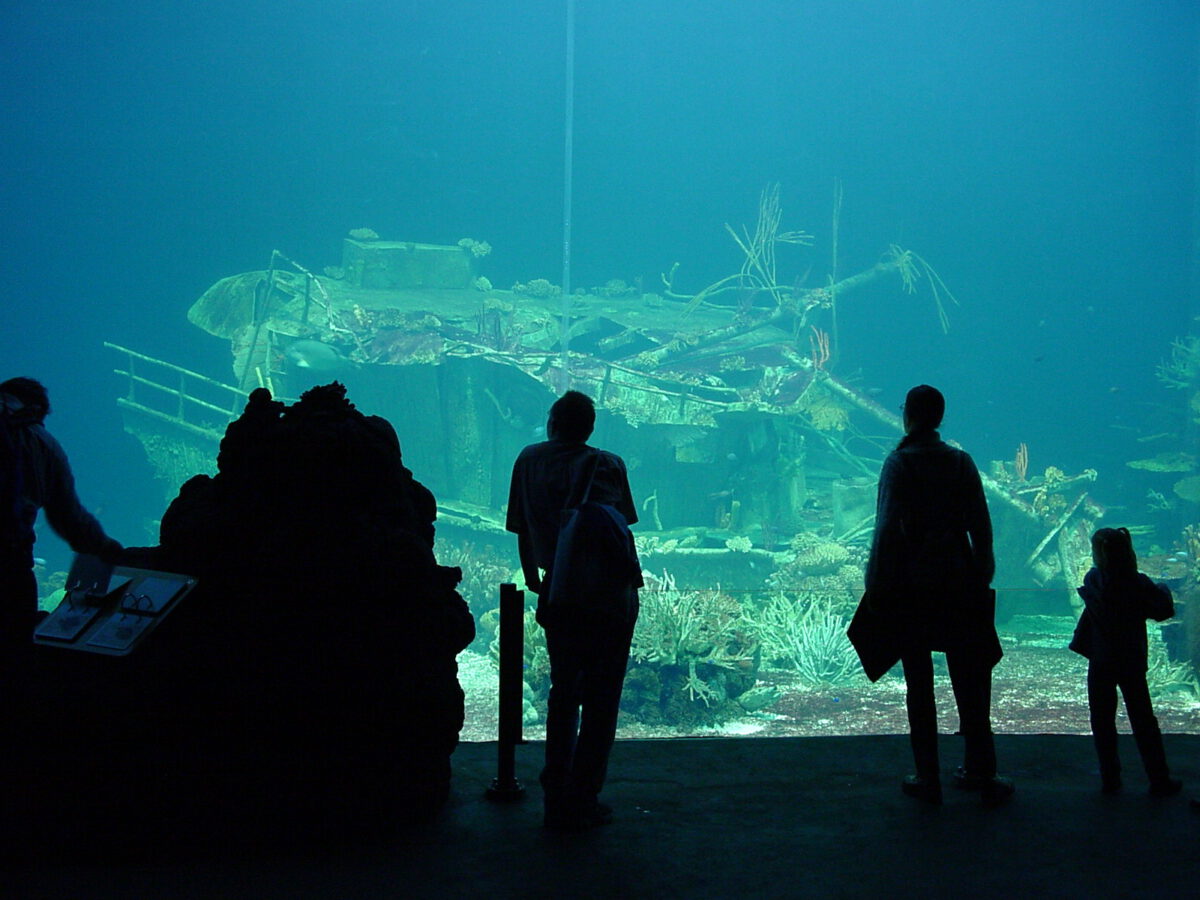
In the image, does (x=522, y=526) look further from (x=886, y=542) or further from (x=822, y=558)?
(x=822, y=558)

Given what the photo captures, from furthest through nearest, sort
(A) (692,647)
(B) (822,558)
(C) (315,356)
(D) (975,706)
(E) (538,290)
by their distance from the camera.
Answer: (E) (538,290) < (C) (315,356) < (B) (822,558) < (A) (692,647) < (D) (975,706)

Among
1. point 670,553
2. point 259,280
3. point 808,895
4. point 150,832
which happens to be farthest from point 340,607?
point 259,280

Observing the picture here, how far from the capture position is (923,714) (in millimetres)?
3033

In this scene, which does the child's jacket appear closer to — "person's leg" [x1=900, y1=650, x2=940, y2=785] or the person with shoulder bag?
the person with shoulder bag

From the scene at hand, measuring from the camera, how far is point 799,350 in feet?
110

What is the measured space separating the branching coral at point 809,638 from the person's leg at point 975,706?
1117 cm

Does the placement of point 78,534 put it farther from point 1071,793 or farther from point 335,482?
point 1071,793

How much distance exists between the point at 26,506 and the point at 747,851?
251 cm

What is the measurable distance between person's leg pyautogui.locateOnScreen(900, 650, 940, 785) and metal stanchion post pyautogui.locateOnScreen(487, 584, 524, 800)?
4.46ft

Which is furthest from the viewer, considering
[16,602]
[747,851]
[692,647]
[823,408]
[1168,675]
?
[823,408]

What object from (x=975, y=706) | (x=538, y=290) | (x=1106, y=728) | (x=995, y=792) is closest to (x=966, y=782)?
(x=995, y=792)

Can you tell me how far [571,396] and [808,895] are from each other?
65.3 inches

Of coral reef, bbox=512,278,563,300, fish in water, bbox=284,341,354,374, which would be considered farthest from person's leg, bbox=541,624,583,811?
coral reef, bbox=512,278,563,300

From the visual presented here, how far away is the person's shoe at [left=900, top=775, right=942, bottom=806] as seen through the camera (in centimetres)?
303
